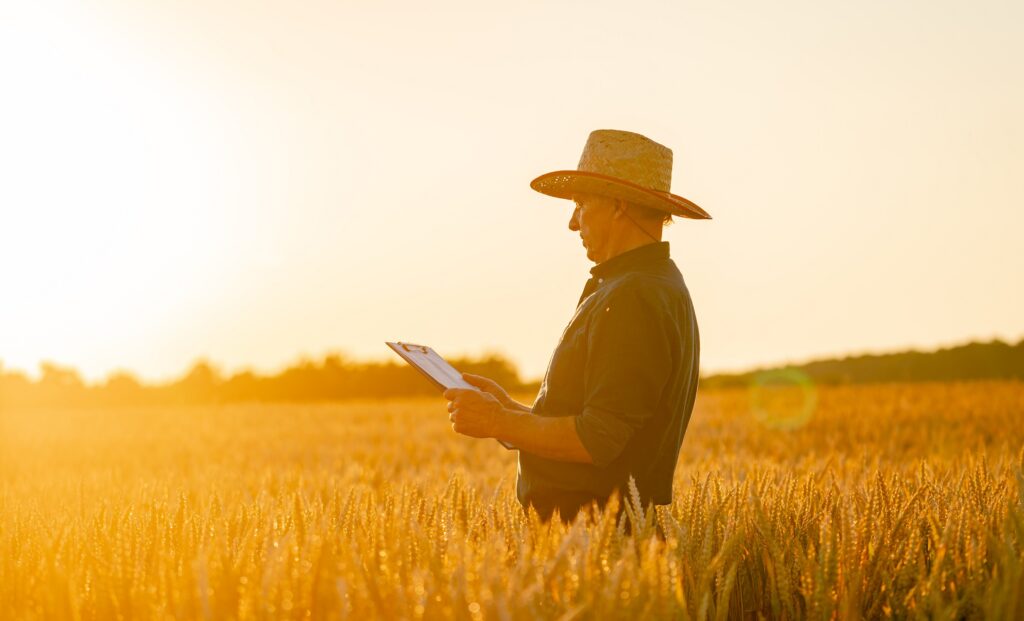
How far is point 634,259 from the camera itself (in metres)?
3.49

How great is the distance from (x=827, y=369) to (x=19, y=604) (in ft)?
112

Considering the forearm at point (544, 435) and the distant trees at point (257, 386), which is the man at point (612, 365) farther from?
the distant trees at point (257, 386)

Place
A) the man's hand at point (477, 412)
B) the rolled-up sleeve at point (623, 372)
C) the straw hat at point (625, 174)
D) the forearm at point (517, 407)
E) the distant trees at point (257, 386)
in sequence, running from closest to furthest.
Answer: the rolled-up sleeve at point (623, 372) < the man's hand at point (477, 412) < the forearm at point (517, 407) < the straw hat at point (625, 174) < the distant trees at point (257, 386)

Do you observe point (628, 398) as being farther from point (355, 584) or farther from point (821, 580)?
point (355, 584)

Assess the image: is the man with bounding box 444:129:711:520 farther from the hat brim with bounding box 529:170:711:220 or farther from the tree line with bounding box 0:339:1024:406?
the tree line with bounding box 0:339:1024:406

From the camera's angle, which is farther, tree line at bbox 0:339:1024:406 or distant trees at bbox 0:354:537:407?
distant trees at bbox 0:354:537:407

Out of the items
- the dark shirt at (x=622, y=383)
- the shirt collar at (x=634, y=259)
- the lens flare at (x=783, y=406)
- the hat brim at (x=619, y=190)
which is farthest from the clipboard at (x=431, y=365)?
the lens flare at (x=783, y=406)

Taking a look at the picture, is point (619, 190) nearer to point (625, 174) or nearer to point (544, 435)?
point (625, 174)

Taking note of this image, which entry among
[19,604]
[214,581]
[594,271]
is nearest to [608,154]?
[594,271]

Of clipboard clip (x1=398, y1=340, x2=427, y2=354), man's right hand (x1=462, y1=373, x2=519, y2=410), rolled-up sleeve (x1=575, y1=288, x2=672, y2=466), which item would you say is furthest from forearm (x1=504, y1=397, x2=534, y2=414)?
clipboard clip (x1=398, y1=340, x2=427, y2=354)

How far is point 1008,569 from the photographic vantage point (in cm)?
226

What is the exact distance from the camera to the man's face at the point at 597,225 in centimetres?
364

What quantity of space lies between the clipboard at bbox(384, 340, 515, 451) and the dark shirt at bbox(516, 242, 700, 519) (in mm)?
274

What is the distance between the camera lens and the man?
3.20 meters
